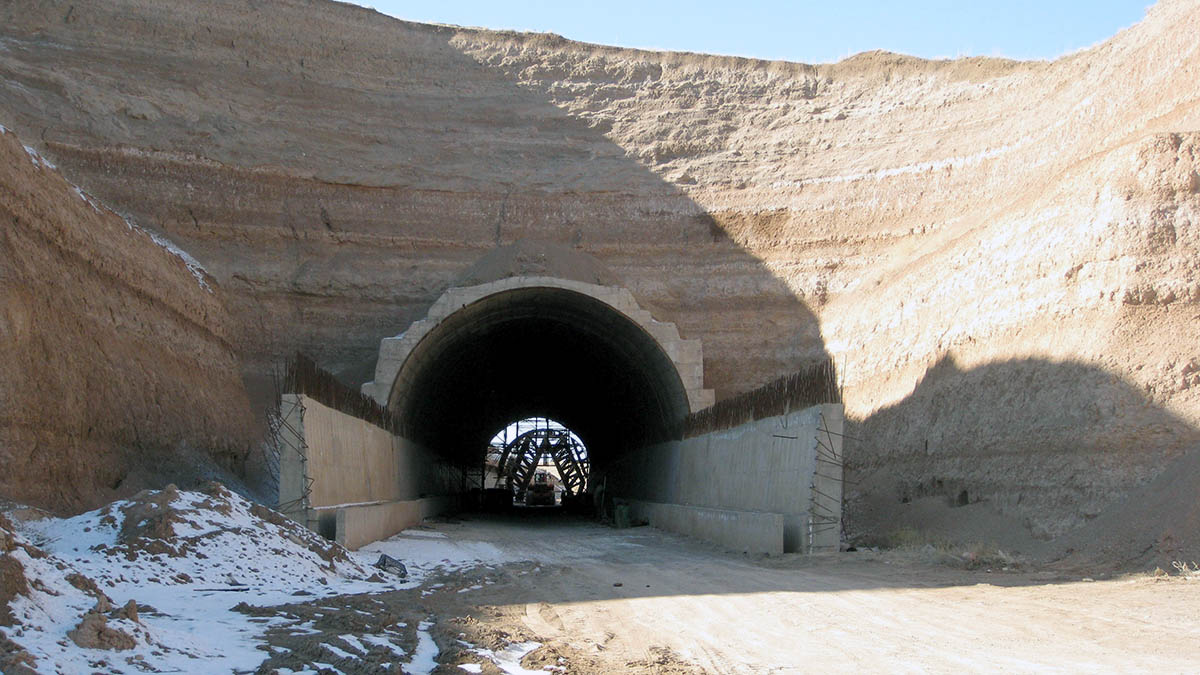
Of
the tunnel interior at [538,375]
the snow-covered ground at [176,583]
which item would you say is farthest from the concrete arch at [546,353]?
the snow-covered ground at [176,583]

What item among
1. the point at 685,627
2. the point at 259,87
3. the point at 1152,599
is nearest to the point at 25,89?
the point at 259,87

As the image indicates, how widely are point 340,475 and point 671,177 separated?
572 inches

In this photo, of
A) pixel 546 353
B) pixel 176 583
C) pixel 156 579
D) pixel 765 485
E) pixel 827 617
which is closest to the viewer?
pixel 827 617

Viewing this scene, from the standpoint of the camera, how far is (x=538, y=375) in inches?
1233

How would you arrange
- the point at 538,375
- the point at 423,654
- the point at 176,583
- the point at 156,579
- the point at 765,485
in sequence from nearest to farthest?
the point at 423,654 → the point at 156,579 → the point at 176,583 → the point at 765,485 → the point at 538,375

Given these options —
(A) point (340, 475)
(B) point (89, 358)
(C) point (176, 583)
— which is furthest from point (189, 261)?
(C) point (176, 583)

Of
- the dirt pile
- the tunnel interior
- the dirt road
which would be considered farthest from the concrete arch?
the dirt pile

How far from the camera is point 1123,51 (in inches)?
729

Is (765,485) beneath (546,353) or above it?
beneath

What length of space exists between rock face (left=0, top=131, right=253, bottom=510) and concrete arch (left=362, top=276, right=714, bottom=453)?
12.1 ft

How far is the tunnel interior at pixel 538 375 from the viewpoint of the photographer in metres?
21.5

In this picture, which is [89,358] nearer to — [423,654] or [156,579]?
[156,579]

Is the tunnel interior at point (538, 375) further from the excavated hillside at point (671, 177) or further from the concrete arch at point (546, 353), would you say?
the excavated hillside at point (671, 177)

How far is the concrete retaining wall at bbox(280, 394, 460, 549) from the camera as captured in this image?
12.5 m
